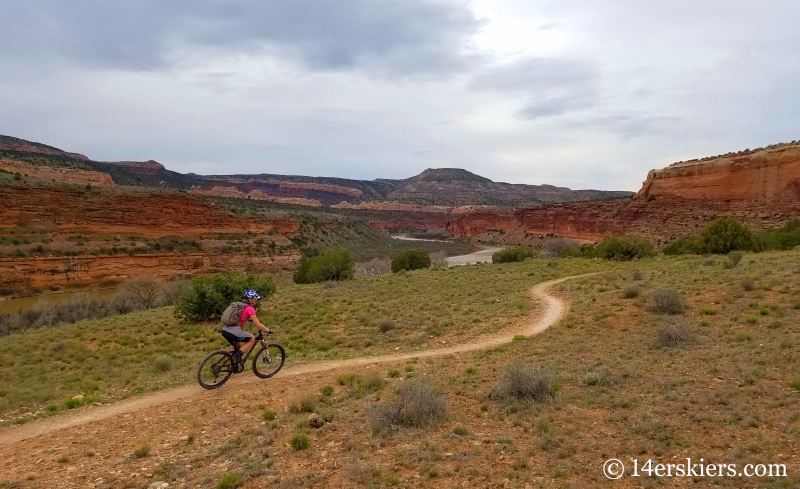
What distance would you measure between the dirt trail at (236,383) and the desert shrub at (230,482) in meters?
3.41

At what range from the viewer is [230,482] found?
4.77 m

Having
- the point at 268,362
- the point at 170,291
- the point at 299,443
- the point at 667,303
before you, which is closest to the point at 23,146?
the point at 170,291

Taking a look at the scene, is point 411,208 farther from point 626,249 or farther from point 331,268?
point 331,268

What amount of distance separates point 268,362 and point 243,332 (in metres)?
0.86

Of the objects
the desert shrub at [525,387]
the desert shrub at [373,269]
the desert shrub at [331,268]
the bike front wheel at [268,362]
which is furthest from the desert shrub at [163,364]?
the desert shrub at [373,269]

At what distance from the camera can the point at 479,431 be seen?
575 cm

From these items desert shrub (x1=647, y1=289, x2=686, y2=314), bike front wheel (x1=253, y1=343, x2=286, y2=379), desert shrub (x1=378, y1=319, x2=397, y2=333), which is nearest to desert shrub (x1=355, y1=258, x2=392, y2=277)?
desert shrub (x1=378, y1=319, x2=397, y2=333)

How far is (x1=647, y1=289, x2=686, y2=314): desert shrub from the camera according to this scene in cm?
1146

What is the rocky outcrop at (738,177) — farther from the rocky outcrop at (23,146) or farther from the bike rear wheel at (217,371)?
Answer: the rocky outcrop at (23,146)

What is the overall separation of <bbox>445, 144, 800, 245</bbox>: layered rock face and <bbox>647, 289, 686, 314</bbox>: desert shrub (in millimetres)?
38698

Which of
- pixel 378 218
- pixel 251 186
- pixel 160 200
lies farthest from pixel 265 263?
pixel 251 186

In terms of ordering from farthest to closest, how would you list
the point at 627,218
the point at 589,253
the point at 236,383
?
the point at 627,218, the point at 589,253, the point at 236,383

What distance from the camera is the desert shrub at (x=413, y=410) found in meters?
5.94

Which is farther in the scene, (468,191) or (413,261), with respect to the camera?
(468,191)
